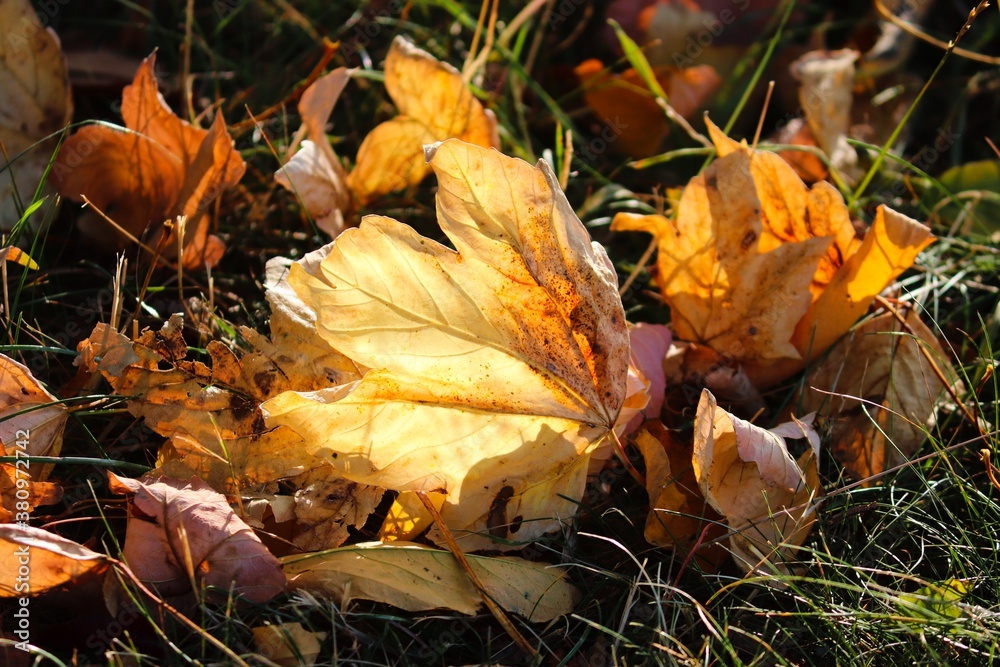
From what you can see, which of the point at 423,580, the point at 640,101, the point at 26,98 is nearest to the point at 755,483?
the point at 423,580

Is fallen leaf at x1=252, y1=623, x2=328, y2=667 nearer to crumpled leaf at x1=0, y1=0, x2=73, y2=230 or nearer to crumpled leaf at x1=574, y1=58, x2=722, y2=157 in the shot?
crumpled leaf at x1=0, y1=0, x2=73, y2=230

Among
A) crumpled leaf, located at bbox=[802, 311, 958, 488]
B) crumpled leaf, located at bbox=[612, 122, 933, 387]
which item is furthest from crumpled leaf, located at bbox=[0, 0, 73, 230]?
crumpled leaf, located at bbox=[802, 311, 958, 488]

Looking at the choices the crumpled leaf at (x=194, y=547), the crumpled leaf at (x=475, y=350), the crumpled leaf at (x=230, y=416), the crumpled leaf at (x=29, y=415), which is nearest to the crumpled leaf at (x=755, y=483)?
the crumpled leaf at (x=475, y=350)

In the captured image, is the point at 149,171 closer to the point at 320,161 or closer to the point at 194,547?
the point at 320,161

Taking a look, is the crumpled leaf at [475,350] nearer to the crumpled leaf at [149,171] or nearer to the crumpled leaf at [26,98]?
the crumpled leaf at [149,171]

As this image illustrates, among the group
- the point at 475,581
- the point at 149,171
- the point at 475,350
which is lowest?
the point at 475,581
